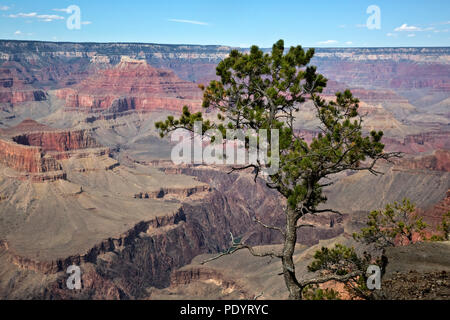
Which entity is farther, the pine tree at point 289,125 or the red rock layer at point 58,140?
the red rock layer at point 58,140

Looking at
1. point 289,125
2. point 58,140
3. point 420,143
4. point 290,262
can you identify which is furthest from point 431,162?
point 290,262

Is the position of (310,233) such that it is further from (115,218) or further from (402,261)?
(402,261)

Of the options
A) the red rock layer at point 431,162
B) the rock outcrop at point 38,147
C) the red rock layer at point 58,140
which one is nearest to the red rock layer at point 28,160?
the rock outcrop at point 38,147

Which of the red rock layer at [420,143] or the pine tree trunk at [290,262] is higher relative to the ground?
the pine tree trunk at [290,262]

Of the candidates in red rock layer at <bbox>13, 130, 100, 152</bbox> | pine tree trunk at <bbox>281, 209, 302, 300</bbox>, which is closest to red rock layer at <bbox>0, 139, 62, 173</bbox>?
red rock layer at <bbox>13, 130, 100, 152</bbox>

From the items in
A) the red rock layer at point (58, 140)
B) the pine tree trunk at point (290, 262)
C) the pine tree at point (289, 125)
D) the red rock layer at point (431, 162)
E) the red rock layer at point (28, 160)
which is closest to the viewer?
the pine tree trunk at point (290, 262)

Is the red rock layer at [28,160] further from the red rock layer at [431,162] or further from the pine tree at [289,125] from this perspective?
the pine tree at [289,125]

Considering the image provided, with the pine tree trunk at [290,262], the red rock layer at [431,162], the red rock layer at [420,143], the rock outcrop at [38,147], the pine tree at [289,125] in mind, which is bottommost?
the red rock layer at [420,143]

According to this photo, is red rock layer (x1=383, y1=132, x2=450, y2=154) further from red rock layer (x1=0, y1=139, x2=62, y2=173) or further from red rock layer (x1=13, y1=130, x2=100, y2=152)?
red rock layer (x1=0, y1=139, x2=62, y2=173)

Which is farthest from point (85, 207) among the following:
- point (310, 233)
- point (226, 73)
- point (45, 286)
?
point (226, 73)
